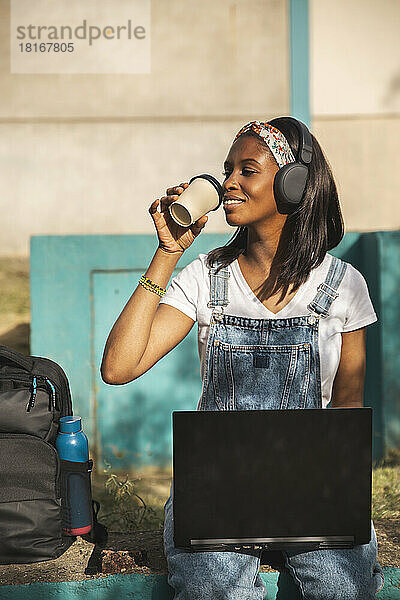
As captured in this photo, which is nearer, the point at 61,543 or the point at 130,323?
the point at 130,323

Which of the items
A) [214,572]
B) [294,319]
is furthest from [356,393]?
[214,572]

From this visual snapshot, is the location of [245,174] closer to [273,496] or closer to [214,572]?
[273,496]

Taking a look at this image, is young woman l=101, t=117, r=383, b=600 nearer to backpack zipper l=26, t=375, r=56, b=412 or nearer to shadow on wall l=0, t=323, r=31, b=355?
backpack zipper l=26, t=375, r=56, b=412

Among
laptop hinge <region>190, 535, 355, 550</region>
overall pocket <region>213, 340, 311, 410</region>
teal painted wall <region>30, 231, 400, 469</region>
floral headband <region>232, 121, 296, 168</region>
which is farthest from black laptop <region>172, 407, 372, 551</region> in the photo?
teal painted wall <region>30, 231, 400, 469</region>

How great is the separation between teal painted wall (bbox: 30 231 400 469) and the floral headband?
2207 millimetres

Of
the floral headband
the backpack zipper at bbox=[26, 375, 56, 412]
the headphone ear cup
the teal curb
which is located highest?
the floral headband

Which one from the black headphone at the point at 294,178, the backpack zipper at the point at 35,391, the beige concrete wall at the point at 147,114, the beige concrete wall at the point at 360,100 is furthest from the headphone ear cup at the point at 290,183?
the beige concrete wall at the point at 360,100

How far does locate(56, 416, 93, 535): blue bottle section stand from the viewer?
2018mm

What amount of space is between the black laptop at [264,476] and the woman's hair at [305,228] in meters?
0.46

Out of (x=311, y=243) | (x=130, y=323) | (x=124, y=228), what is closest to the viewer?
(x=130, y=323)

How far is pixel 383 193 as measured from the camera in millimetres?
4867

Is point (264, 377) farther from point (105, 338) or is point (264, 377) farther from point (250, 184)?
point (105, 338)

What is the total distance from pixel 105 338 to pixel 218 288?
2172 millimetres

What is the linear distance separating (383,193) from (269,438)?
3582mm
